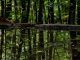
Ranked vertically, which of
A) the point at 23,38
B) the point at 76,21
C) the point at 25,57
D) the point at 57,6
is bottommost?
the point at 25,57

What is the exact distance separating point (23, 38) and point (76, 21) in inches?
27.5

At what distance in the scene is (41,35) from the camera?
2.77 m

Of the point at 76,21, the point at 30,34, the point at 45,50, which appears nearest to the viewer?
the point at 45,50

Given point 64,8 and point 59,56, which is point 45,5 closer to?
point 64,8

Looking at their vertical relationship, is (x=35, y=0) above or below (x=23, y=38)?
above

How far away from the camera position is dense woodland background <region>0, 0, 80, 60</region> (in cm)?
246

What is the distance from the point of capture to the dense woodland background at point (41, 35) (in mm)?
2455

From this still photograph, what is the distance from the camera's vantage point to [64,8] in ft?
9.67

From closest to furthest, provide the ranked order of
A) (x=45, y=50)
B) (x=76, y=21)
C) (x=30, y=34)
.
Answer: (x=45, y=50) < (x=30, y=34) < (x=76, y=21)

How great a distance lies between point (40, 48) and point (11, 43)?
398 millimetres

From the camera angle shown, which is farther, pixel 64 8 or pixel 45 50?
pixel 64 8

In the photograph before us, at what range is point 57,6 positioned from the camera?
2.95m

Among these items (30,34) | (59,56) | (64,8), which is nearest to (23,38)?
(30,34)

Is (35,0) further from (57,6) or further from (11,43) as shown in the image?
(11,43)
